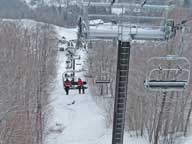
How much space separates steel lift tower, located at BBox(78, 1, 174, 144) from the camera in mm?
4395

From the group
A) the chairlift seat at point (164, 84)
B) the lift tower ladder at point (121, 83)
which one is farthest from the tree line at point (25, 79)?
the chairlift seat at point (164, 84)

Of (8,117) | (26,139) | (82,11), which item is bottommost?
(26,139)

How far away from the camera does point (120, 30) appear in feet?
14.5

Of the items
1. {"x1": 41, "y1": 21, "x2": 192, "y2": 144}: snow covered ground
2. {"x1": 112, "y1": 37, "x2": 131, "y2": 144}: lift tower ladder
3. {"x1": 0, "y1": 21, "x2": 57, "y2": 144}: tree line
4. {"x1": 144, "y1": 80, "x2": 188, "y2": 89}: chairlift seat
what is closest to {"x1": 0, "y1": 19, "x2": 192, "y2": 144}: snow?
{"x1": 41, "y1": 21, "x2": 192, "y2": 144}: snow covered ground

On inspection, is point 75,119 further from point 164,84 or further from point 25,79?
A: point 164,84

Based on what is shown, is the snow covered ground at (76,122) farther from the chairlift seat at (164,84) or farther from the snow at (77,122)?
the chairlift seat at (164,84)

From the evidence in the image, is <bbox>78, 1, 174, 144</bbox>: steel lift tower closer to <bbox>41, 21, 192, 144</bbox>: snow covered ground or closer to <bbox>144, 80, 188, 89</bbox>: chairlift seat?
<bbox>144, 80, 188, 89</bbox>: chairlift seat

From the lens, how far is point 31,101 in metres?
12.9

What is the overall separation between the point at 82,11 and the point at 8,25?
14762mm

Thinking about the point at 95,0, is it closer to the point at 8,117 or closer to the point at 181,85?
the point at 181,85

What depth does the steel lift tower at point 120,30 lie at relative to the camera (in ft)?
14.4

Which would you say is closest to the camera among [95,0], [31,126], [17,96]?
[95,0]

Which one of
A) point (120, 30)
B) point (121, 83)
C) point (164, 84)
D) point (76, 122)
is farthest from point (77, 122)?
point (164, 84)

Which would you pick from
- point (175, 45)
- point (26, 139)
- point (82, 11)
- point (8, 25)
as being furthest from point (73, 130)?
point (82, 11)
